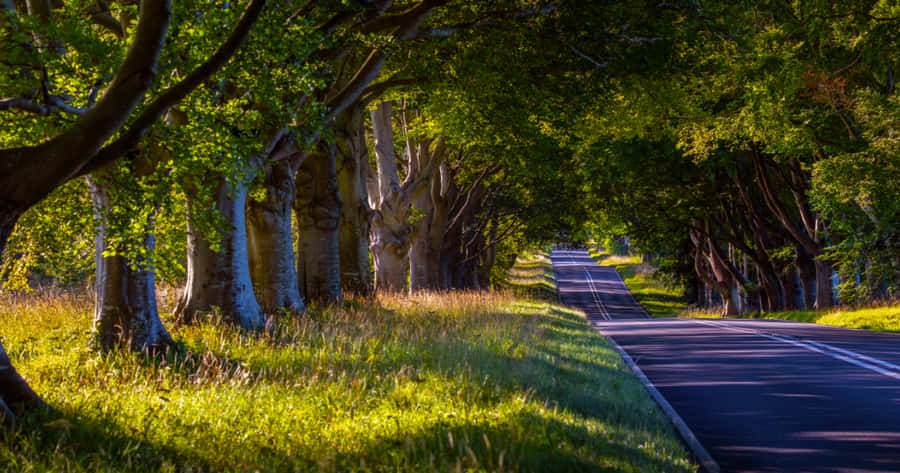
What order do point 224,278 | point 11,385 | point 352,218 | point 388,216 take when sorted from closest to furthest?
point 11,385 → point 224,278 → point 352,218 → point 388,216

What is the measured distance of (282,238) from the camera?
501 inches

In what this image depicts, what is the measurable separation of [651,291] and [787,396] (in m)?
63.5

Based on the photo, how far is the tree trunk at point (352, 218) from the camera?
17250 mm

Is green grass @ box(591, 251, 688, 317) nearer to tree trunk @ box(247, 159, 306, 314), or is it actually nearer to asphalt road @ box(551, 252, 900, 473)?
asphalt road @ box(551, 252, 900, 473)

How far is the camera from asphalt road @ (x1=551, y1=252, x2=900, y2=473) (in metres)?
5.81

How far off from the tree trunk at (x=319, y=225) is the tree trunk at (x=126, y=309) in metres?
6.25

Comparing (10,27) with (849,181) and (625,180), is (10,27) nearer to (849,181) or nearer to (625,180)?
(849,181)

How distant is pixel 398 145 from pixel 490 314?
16859 mm

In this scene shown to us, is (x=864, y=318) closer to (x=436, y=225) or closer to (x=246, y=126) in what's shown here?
(x=436, y=225)

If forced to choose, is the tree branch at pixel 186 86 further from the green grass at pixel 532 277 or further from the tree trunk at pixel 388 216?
the green grass at pixel 532 277

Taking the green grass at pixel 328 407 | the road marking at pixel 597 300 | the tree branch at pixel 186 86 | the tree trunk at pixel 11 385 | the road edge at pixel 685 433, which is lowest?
the road marking at pixel 597 300

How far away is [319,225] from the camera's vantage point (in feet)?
49.9

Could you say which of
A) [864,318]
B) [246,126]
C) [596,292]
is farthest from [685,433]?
[596,292]

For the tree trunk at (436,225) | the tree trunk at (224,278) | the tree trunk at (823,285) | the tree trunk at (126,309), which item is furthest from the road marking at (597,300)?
the tree trunk at (126,309)
